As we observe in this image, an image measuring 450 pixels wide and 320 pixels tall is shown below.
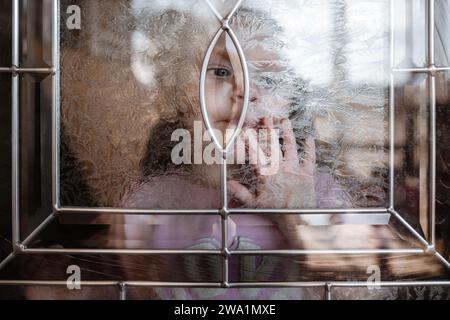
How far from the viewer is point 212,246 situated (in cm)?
82

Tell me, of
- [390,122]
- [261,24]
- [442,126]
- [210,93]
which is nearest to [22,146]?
[210,93]

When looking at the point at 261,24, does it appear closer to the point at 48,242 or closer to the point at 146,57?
the point at 146,57

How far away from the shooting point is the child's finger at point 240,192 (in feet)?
2.72

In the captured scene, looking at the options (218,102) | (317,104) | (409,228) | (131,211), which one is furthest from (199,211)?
(409,228)

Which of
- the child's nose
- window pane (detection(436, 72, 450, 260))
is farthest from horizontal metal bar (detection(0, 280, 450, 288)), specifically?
the child's nose

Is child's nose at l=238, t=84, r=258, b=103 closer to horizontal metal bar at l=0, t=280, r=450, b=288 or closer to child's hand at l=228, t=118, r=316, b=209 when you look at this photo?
child's hand at l=228, t=118, r=316, b=209

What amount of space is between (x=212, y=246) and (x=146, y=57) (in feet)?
1.55

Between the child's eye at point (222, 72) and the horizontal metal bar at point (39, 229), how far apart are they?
0.51 metres

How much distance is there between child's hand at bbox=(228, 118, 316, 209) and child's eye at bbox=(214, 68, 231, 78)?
0.46 ft

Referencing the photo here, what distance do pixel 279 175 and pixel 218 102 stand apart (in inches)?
8.9

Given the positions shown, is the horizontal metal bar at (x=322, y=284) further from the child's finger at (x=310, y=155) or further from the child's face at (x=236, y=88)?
the child's face at (x=236, y=88)

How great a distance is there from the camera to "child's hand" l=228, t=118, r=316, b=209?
83 cm

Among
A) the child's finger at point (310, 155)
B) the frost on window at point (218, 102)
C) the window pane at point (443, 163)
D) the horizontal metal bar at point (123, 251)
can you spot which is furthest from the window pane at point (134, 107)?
the window pane at point (443, 163)

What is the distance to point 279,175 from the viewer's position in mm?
828
